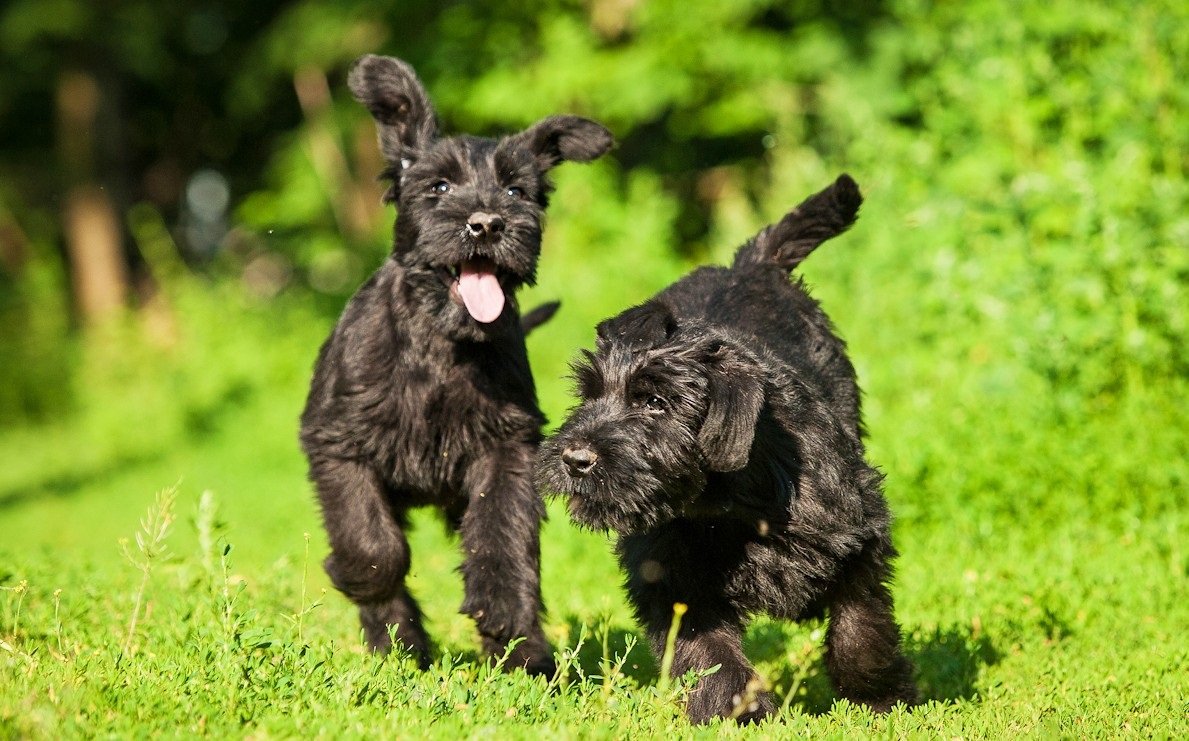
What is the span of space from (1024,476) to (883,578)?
280cm

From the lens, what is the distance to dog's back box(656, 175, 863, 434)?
5.21 metres

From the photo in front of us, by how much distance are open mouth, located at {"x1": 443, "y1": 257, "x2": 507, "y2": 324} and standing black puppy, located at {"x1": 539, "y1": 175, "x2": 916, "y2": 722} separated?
2.30ft

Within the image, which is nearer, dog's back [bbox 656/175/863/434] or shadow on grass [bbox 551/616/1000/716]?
shadow on grass [bbox 551/616/1000/716]

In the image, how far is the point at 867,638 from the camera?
15.1 ft

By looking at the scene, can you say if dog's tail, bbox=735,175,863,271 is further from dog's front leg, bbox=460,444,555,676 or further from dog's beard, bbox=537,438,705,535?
dog's beard, bbox=537,438,705,535

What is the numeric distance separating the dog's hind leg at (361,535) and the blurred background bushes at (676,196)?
3028 mm

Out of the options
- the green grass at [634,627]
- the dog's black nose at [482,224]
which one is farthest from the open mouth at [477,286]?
the green grass at [634,627]

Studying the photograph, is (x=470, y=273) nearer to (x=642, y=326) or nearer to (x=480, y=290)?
(x=480, y=290)

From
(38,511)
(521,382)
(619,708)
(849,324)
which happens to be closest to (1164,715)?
(619,708)

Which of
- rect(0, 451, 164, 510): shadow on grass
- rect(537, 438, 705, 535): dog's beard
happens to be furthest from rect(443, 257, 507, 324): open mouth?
rect(0, 451, 164, 510): shadow on grass

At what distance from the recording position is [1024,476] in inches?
284

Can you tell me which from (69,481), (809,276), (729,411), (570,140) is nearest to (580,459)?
(729,411)

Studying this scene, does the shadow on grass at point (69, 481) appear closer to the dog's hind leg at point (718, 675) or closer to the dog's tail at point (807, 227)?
the dog's tail at point (807, 227)

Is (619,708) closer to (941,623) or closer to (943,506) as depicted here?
(941,623)
